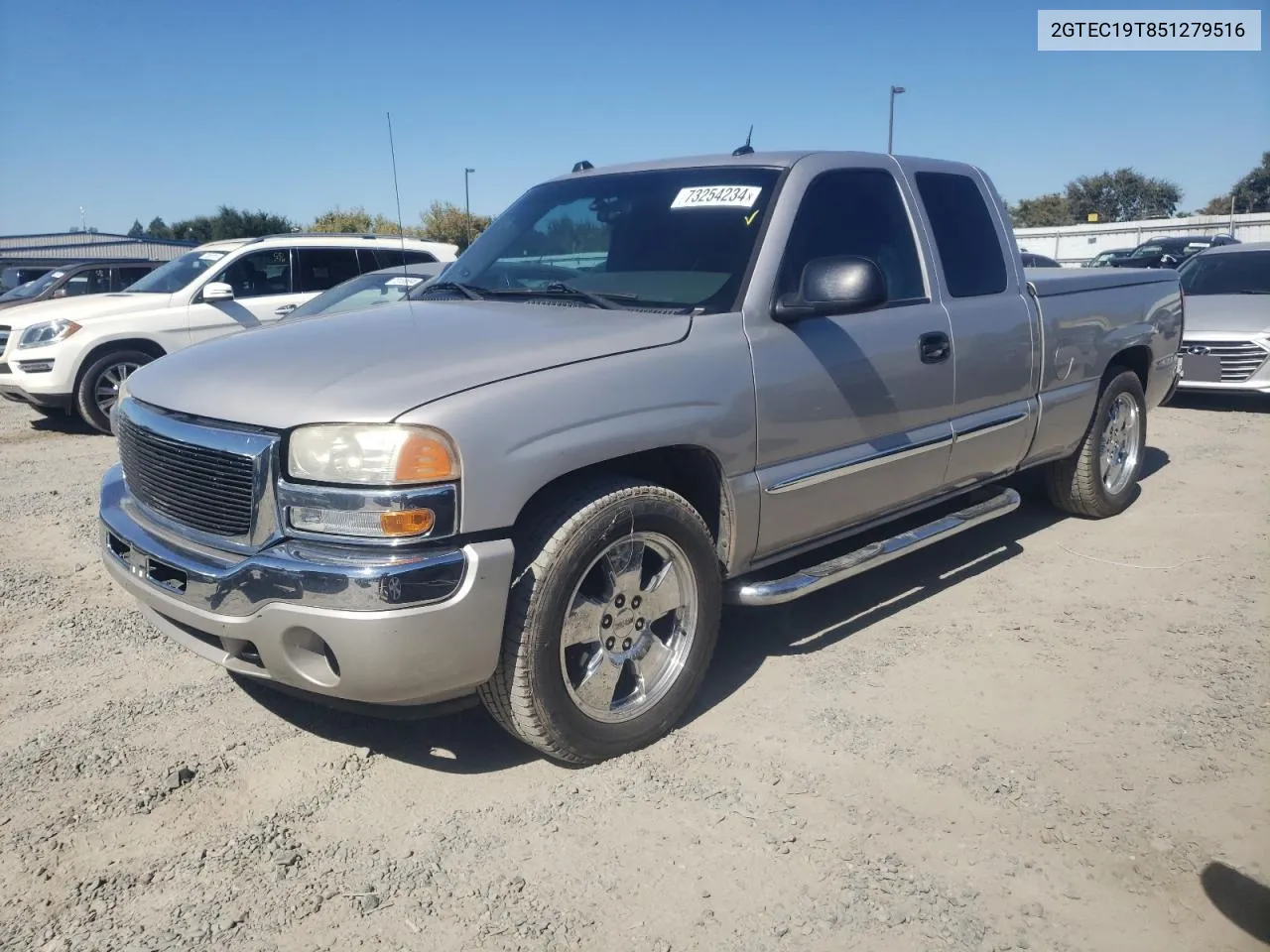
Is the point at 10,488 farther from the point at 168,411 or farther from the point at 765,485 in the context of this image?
the point at 765,485

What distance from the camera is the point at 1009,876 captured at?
2604 millimetres

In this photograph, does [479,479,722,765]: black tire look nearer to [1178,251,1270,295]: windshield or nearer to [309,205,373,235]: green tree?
[1178,251,1270,295]: windshield

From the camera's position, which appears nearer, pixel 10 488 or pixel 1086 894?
pixel 1086 894

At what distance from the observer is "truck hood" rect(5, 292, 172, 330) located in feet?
30.8

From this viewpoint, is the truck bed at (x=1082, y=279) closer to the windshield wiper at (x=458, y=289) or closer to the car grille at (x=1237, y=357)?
the windshield wiper at (x=458, y=289)

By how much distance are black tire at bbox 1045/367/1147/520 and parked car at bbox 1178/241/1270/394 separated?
463 cm

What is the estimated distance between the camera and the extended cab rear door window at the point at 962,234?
173 inches

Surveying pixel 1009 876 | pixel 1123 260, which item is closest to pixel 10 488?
pixel 1009 876

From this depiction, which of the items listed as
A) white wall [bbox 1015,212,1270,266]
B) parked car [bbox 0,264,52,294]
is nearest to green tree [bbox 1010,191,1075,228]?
white wall [bbox 1015,212,1270,266]

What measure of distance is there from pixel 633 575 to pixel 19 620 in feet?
9.88

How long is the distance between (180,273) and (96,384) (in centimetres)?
162

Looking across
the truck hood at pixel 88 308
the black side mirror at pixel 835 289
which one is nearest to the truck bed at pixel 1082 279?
the black side mirror at pixel 835 289

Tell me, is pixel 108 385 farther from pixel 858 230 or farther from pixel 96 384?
pixel 858 230

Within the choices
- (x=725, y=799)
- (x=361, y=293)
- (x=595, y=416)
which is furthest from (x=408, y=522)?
(x=361, y=293)
